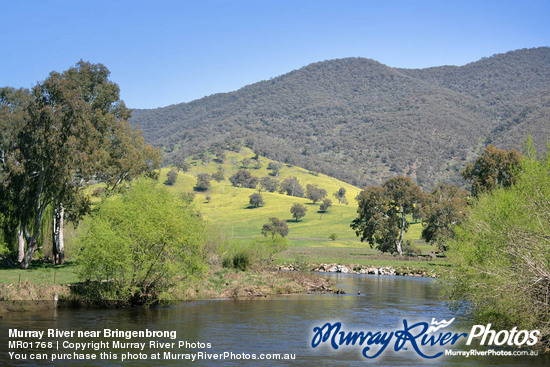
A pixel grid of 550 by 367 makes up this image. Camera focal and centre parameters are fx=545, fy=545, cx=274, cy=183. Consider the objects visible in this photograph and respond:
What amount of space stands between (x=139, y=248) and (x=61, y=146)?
52.8 feet

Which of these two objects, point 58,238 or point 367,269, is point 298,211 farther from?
point 58,238

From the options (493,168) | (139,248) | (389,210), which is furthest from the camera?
A: (389,210)

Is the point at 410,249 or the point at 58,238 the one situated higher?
the point at 58,238

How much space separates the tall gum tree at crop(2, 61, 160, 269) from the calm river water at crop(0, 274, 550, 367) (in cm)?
1655

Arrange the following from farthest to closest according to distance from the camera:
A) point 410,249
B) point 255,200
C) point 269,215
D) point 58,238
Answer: point 255,200 → point 269,215 → point 410,249 → point 58,238

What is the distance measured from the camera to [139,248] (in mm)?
37562

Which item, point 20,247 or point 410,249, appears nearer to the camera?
point 20,247

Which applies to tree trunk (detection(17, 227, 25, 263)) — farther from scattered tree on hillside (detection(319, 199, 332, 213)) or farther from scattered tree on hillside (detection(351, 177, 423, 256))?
scattered tree on hillside (detection(319, 199, 332, 213))

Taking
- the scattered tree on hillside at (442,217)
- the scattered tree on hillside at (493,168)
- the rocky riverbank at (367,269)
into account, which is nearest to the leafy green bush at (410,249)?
the scattered tree on hillside at (442,217)

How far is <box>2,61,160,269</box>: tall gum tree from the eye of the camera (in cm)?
4778

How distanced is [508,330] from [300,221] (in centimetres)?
13869

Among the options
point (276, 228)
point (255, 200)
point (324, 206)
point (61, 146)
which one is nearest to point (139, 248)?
point (61, 146)

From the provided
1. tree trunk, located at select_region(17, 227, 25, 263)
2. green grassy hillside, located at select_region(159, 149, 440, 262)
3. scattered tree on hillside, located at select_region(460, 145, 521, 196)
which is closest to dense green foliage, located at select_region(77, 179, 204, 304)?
tree trunk, located at select_region(17, 227, 25, 263)

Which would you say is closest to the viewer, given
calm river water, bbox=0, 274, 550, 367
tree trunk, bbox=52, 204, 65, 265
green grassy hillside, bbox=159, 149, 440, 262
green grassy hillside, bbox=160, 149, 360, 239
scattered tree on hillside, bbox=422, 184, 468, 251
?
calm river water, bbox=0, 274, 550, 367
